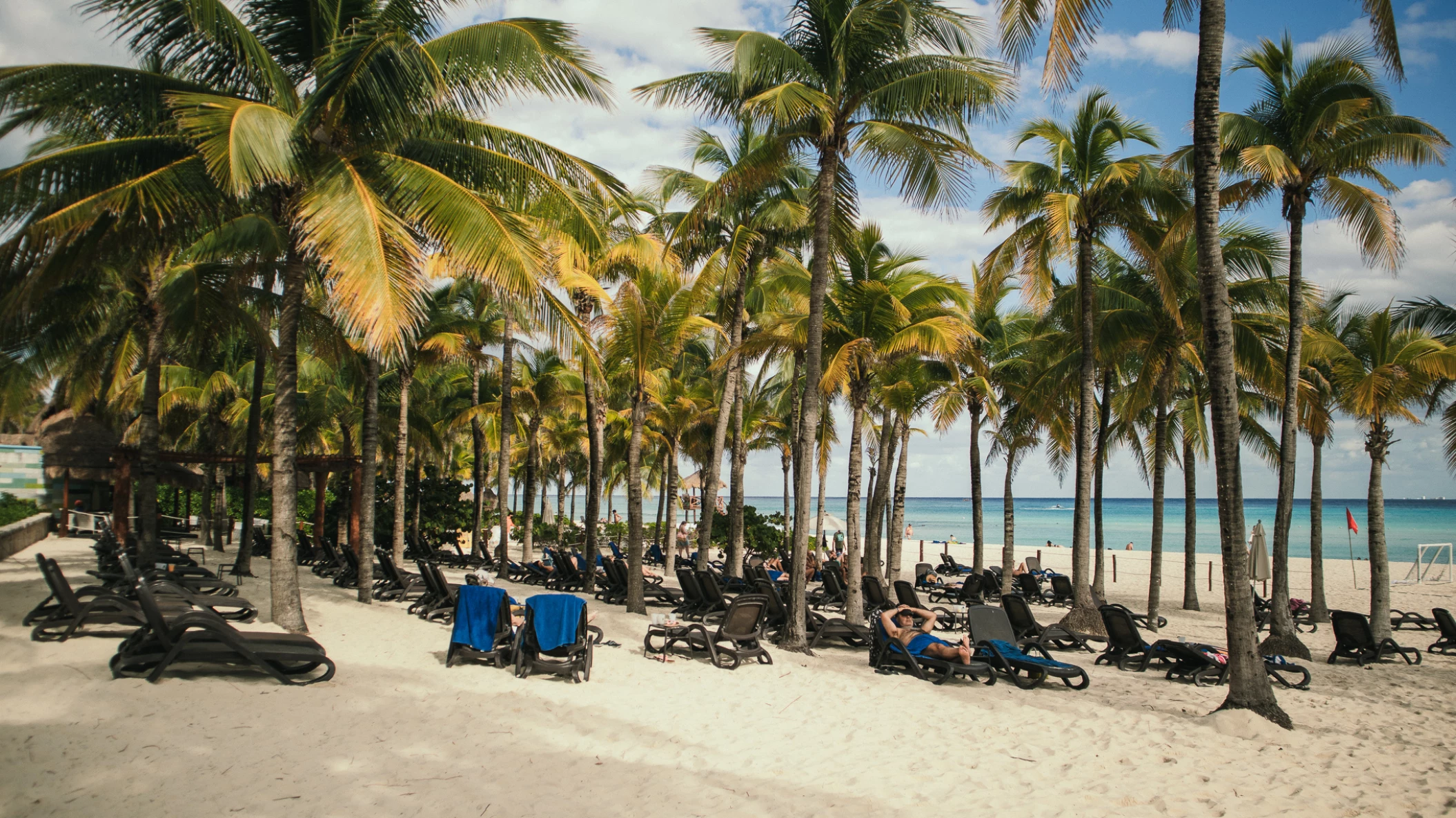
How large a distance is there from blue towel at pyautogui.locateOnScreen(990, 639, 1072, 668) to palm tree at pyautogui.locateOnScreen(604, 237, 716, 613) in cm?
595

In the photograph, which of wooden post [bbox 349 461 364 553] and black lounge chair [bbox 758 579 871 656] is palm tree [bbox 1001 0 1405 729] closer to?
black lounge chair [bbox 758 579 871 656]

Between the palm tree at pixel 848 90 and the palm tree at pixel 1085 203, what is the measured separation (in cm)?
297

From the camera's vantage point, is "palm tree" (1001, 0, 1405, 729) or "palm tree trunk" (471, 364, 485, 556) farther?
"palm tree trunk" (471, 364, 485, 556)

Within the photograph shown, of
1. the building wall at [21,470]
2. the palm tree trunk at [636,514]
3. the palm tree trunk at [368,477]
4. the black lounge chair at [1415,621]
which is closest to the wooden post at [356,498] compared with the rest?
the palm tree trunk at [368,477]

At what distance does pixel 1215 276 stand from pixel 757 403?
73.4 feet

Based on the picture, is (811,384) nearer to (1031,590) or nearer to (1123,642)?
(1123,642)

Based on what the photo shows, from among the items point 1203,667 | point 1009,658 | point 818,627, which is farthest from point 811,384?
point 1203,667

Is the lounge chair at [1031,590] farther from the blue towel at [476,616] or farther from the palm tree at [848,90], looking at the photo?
the blue towel at [476,616]

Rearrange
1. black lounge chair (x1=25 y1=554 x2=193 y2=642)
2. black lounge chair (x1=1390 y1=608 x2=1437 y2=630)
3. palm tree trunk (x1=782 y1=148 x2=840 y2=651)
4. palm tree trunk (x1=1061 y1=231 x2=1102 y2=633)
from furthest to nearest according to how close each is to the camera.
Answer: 1. black lounge chair (x1=1390 y1=608 x2=1437 y2=630)
2. palm tree trunk (x1=1061 y1=231 x2=1102 y2=633)
3. palm tree trunk (x1=782 y1=148 x2=840 y2=651)
4. black lounge chair (x1=25 y1=554 x2=193 y2=642)

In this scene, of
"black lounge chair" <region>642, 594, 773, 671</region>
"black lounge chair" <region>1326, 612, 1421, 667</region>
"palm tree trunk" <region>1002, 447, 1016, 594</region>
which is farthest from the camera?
"palm tree trunk" <region>1002, 447, 1016, 594</region>

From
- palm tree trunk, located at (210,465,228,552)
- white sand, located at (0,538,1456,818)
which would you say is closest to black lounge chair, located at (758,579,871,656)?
white sand, located at (0,538,1456,818)

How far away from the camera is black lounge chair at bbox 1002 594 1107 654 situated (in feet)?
40.1

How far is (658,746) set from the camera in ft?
20.7

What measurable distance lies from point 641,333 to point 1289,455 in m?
10.4
